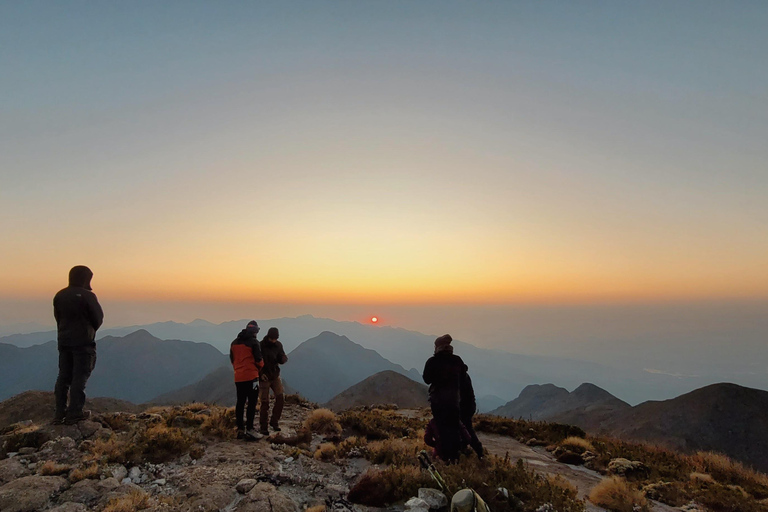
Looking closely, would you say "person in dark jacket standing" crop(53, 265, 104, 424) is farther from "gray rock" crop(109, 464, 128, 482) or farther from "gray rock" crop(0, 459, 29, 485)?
"gray rock" crop(109, 464, 128, 482)

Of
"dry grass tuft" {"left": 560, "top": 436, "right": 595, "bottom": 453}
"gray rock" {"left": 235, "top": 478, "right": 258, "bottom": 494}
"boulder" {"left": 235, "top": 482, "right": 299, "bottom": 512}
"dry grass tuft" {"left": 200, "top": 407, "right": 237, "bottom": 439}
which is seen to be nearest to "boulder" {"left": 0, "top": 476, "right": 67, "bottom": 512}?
"gray rock" {"left": 235, "top": 478, "right": 258, "bottom": 494}

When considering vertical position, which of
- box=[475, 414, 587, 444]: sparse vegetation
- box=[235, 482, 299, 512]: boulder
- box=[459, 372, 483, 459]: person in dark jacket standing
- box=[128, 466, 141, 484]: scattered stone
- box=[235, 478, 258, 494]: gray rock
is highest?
box=[459, 372, 483, 459]: person in dark jacket standing

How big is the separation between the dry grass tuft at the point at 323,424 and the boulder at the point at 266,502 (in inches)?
243

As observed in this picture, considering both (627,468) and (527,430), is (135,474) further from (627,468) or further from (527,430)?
(527,430)

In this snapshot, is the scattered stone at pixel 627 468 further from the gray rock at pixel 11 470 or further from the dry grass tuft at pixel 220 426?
the gray rock at pixel 11 470

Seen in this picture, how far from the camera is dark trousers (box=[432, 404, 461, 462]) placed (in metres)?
8.72

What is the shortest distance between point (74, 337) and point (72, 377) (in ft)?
3.63

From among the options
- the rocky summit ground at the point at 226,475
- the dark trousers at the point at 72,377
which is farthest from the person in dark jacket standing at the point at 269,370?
the dark trousers at the point at 72,377

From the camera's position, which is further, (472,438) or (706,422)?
(706,422)

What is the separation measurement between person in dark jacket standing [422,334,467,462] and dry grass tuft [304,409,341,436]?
17.4 ft

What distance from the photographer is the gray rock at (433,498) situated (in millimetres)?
6352

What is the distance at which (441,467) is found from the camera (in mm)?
7973

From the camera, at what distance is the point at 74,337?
914 centimetres

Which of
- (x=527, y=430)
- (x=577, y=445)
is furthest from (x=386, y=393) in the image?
(x=577, y=445)
